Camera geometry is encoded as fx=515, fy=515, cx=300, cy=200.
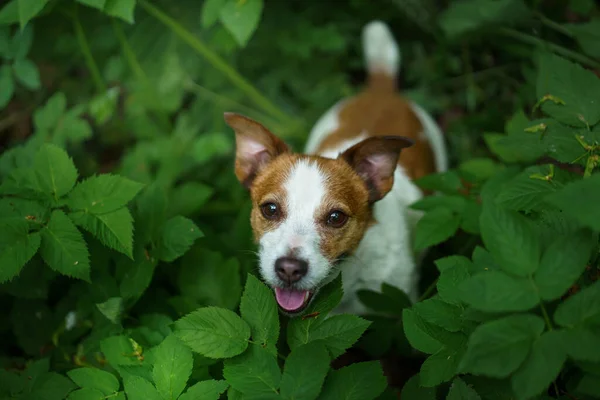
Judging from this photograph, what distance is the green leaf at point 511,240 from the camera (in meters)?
1.44

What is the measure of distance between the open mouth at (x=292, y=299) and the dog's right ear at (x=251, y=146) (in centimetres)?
69

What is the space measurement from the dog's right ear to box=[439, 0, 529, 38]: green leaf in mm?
1511

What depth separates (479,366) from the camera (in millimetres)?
1397

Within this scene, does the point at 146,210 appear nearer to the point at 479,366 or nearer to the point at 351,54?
the point at 479,366

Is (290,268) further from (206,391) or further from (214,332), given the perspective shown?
(206,391)

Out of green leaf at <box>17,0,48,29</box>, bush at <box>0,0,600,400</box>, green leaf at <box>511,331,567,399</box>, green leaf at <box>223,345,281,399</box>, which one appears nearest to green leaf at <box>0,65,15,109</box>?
bush at <box>0,0,600,400</box>

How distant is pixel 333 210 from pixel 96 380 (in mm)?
1170

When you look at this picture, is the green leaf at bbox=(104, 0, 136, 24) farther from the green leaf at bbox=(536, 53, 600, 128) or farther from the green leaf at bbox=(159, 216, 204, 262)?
the green leaf at bbox=(536, 53, 600, 128)

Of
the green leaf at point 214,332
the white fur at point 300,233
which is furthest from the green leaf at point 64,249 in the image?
the white fur at point 300,233

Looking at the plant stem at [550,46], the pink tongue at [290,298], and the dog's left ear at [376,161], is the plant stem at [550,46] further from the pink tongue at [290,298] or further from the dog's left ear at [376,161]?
the pink tongue at [290,298]

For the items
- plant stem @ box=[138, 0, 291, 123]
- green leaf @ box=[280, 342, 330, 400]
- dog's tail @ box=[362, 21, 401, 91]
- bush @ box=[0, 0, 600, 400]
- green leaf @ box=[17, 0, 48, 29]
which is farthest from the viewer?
dog's tail @ box=[362, 21, 401, 91]

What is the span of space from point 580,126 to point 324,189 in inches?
40.7

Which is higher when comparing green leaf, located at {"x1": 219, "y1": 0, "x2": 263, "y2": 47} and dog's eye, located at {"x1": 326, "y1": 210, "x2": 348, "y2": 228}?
green leaf, located at {"x1": 219, "y1": 0, "x2": 263, "y2": 47}

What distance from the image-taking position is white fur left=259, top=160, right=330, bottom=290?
2141mm
